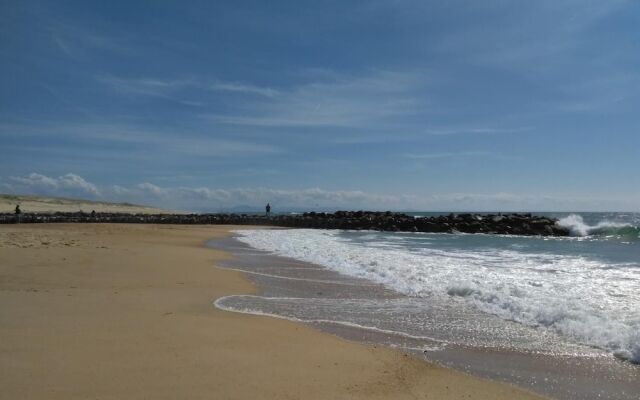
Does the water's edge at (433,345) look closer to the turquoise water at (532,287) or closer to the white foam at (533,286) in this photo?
the turquoise water at (532,287)

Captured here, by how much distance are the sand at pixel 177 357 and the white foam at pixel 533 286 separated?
278 centimetres

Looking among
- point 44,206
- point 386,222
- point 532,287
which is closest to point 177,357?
point 532,287

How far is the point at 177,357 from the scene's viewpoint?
15.1 ft

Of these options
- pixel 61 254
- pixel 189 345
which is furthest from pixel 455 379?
pixel 61 254

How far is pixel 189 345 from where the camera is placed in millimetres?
5016

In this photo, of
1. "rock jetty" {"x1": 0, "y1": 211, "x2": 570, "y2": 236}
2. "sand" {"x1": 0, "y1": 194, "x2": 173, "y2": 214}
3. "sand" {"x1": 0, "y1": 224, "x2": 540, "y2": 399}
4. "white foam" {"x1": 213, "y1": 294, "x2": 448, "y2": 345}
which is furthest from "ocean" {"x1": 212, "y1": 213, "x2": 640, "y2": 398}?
"sand" {"x1": 0, "y1": 194, "x2": 173, "y2": 214}

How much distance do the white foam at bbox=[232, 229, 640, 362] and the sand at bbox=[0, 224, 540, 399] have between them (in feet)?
9.11

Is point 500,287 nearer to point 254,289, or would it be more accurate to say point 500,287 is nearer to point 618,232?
point 254,289

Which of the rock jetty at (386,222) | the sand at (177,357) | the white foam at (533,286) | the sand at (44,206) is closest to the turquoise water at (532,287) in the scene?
the white foam at (533,286)

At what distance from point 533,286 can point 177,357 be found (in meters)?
7.52

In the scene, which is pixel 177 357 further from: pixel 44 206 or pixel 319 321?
pixel 44 206

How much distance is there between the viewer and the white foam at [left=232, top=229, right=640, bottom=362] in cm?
647

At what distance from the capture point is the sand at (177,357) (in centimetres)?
385

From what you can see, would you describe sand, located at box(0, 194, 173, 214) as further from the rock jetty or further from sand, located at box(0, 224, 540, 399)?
sand, located at box(0, 224, 540, 399)
